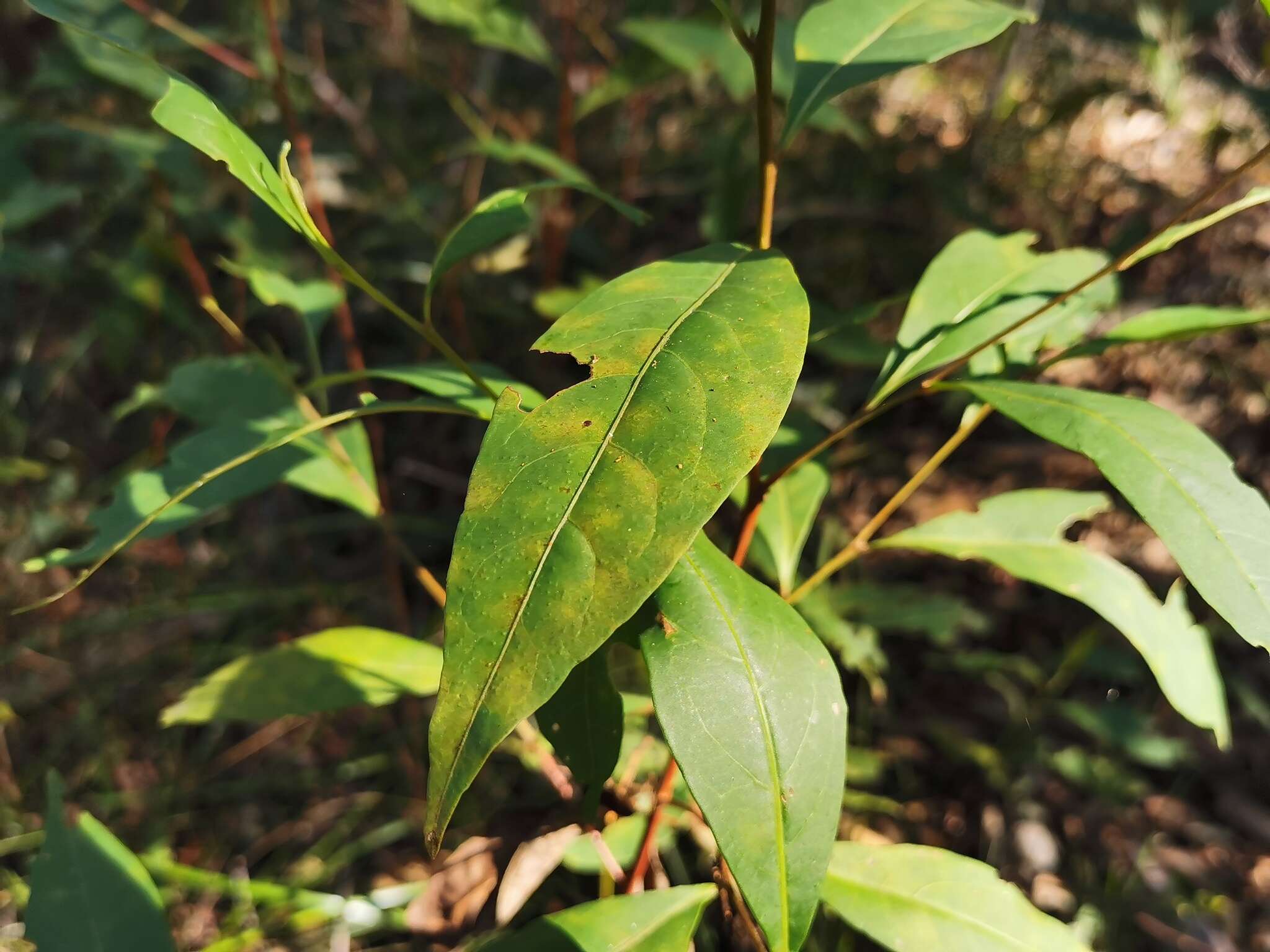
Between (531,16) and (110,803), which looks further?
(531,16)

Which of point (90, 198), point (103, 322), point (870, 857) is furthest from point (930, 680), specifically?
point (90, 198)

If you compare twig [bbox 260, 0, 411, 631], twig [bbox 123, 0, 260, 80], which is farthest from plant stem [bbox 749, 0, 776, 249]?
twig [bbox 123, 0, 260, 80]

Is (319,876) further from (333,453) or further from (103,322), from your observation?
(103,322)

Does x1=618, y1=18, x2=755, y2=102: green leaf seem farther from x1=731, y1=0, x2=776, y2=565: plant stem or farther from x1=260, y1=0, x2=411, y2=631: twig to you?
x1=731, y1=0, x2=776, y2=565: plant stem

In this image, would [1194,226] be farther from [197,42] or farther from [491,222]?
[197,42]

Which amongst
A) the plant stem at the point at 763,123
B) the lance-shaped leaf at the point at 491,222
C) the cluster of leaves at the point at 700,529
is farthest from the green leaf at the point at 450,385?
the plant stem at the point at 763,123

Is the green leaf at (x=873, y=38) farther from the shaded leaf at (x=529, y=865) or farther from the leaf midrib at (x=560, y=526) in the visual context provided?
the shaded leaf at (x=529, y=865)
